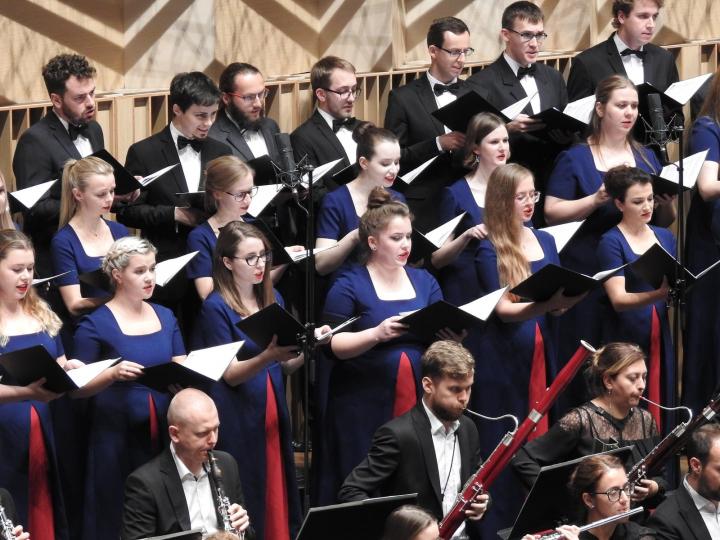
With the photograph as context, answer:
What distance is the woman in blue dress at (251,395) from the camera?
4.05 m

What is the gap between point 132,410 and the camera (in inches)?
155

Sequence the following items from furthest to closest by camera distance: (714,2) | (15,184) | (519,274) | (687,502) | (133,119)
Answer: (714,2)
(133,119)
(15,184)
(519,274)
(687,502)

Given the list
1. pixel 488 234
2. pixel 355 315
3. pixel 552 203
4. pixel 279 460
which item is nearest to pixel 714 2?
pixel 552 203

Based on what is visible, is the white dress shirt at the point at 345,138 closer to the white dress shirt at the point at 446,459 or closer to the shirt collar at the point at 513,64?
the shirt collar at the point at 513,64

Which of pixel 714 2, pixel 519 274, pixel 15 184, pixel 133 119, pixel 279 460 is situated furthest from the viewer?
pixel 714 2

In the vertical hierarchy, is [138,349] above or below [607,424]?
above

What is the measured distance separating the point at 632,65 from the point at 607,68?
0.10 metres

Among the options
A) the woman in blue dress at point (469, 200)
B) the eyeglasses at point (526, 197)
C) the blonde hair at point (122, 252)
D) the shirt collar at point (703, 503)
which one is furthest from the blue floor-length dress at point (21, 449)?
the shirt collar at point (703, 503)

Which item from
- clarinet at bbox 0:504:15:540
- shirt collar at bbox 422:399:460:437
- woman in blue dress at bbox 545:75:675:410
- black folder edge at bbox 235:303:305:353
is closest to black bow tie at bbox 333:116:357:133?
woman in blue dress at bbox 545:75:675:410

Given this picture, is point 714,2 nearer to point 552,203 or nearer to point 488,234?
point 552,203

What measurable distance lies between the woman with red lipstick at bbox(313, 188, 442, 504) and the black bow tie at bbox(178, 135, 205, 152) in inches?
31.4

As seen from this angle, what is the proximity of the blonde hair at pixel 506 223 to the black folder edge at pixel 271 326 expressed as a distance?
818 mm

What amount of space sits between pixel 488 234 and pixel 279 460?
3.06 ft

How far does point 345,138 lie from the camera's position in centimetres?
516
